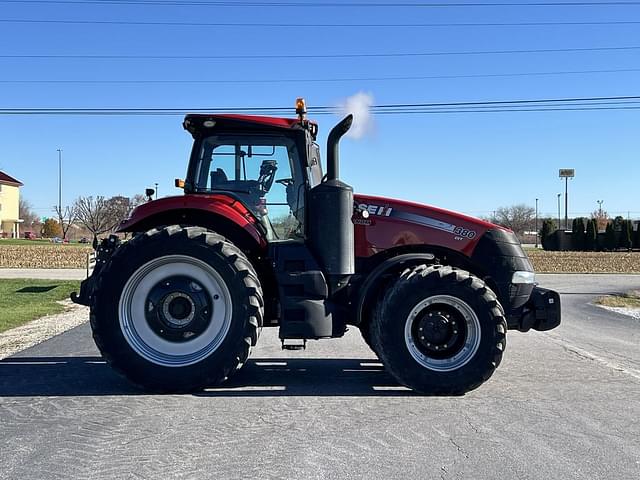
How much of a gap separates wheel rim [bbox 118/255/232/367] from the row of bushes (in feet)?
210

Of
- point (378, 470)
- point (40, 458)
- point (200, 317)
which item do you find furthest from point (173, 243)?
point (378, 470)

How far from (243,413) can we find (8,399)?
2.16 m

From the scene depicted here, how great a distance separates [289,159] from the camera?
676 cm

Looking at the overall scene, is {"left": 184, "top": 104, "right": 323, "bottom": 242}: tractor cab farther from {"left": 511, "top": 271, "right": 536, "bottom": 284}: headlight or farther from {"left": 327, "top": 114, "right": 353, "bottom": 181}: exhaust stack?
{"left": 511, "top": 271, "right": 536, "bottom": 284}: headlight

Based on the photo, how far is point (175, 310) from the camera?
622 cm

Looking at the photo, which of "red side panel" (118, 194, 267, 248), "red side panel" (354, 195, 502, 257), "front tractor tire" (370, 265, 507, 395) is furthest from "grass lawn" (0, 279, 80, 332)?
"front tractor tire" (370, 265, 507, 395)

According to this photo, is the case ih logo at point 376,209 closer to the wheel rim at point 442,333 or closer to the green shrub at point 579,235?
the wheel rim at point 442,333

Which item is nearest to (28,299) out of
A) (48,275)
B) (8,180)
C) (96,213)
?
(48,275)

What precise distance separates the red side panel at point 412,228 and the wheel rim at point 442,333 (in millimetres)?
713

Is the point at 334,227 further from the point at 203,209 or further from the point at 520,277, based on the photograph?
the point at 520,277

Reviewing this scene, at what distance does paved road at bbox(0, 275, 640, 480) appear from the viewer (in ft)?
13.6

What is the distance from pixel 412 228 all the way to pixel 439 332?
1095 millimetres

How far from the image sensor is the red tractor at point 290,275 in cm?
603

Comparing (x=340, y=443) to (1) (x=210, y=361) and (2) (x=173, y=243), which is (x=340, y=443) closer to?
(1) (x=210, y=361)
